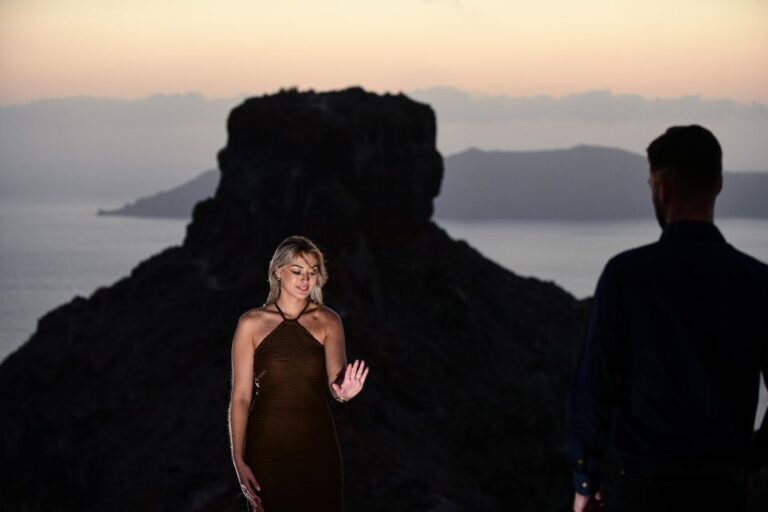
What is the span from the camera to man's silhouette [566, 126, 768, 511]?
179 inches

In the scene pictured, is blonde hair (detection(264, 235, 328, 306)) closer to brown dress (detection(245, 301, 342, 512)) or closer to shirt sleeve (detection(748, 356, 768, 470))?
brown dress (detection(245, 301, 342, 512))

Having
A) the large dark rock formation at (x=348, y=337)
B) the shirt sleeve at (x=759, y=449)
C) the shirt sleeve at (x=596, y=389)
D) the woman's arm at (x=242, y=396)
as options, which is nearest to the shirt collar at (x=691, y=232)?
the shirt sleeve at (x=596, y=389)

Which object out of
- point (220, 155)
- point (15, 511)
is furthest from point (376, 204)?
point (15, 511)

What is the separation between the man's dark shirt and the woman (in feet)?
6.97

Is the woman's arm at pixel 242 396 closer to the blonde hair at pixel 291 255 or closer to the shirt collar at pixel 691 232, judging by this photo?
the blonde hair at pixel 291 255

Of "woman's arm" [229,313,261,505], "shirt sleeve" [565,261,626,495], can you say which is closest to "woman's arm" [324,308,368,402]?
"woman's arm" [229,313,261,505]

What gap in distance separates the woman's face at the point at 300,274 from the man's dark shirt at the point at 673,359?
7.26 feet

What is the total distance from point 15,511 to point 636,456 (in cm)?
3229

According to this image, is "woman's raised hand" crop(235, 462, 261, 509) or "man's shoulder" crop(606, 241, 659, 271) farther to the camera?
"woman's raised hand" crop(235, 462, 261, 509)

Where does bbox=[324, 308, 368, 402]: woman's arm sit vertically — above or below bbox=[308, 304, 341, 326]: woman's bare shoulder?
below

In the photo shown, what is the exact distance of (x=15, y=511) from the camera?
111 feet

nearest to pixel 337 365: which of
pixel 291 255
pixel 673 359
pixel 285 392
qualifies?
pixel 285 392

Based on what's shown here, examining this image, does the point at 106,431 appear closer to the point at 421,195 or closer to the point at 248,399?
the point at 421,195

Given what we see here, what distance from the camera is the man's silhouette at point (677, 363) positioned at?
456cm
